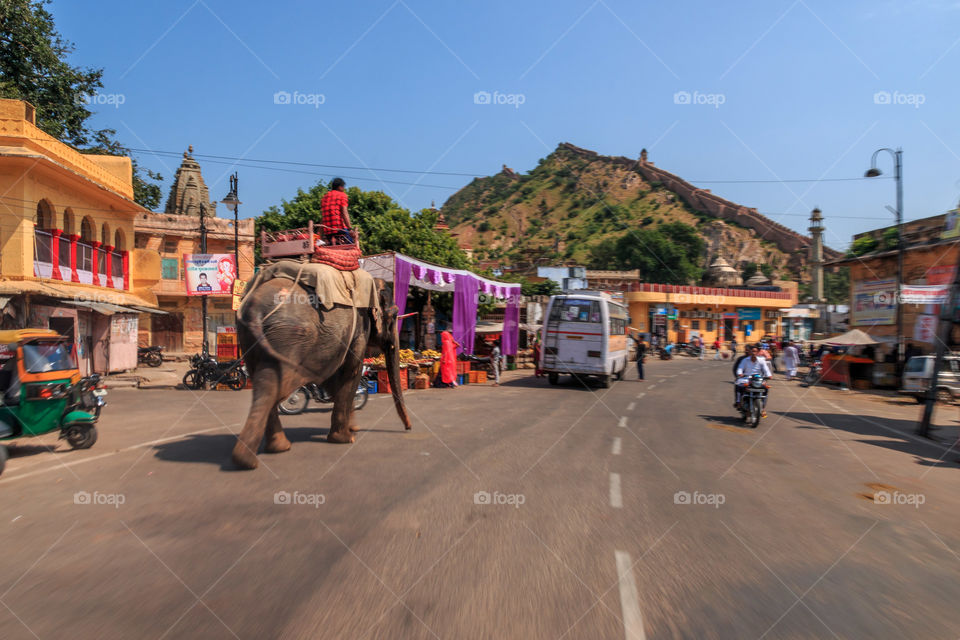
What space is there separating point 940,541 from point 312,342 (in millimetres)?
6642

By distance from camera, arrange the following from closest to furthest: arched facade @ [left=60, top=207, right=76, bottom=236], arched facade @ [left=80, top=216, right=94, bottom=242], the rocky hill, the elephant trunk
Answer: the elephant trunk, arched facade @ [left=60, top=207, right=76, bottom=236], arched facade @ [left=80, top=216, right=94, bottom=242], the rocky hill

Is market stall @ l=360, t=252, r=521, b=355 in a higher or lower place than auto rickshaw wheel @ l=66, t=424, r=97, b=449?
higher

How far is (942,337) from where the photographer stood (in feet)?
36.9

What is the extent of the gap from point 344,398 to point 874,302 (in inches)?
1064

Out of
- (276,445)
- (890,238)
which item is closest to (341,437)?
(276,445)

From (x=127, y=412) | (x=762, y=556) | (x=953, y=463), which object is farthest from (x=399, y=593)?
(x=127, y=412)

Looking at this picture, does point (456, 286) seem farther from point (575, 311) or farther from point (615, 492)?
point (615, 492)

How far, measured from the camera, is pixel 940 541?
17.0 feet

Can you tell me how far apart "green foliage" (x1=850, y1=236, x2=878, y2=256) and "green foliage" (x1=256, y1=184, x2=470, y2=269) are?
19.9 m

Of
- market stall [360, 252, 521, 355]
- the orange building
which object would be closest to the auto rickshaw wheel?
market stall [360, 252, 521, 355]

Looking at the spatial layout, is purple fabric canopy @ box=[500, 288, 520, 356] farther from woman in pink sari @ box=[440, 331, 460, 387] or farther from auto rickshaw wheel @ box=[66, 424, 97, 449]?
auto rickshaw wheel @ box=[66, 424, 97, 449]

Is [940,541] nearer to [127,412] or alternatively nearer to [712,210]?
[127,412]

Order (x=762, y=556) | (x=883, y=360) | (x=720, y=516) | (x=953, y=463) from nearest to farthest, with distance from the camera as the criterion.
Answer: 1. (x=762, y=556)
2. (x=720, y=516)
3. (x=953, y=463)
4. (x=883, y=360)

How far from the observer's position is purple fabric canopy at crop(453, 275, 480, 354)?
20.6 meters
